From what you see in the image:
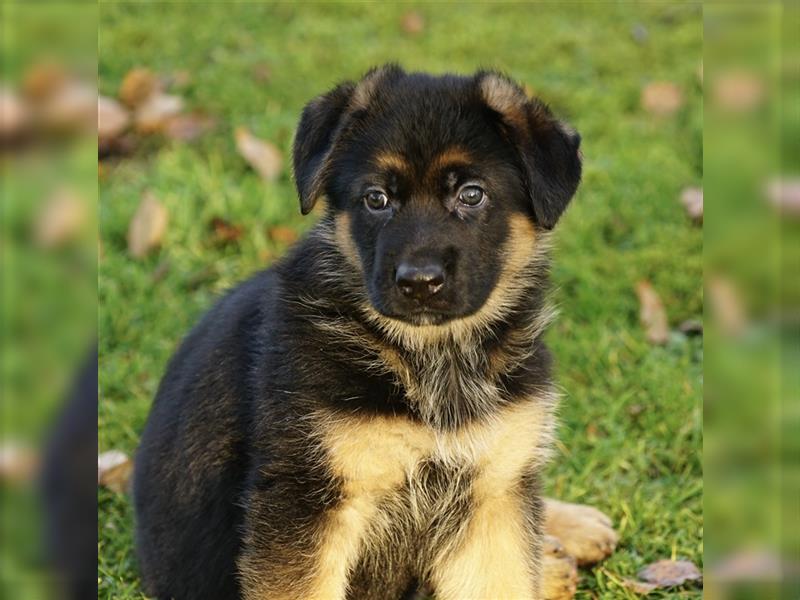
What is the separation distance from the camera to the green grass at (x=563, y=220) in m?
4.59

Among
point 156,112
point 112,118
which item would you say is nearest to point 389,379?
point 112,118

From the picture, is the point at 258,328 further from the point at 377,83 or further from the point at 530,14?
the point at 530,14

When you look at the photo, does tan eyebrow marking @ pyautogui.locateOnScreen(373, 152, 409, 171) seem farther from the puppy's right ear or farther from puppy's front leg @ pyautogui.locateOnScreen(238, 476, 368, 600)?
puppy's front leg @ pyautogui.locateOnScreen(238, 476, 368, 600)

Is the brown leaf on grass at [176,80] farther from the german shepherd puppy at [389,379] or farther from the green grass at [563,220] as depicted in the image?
the german shepherd puppy at [389,379]

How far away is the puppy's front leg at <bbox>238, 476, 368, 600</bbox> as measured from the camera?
9.73 feet

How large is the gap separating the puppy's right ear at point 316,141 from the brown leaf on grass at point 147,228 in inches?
106

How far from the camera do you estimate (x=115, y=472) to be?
4.51m

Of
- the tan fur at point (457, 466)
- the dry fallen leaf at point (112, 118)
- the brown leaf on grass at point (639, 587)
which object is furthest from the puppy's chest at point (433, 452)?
the dry fallen leaf at point (112, 118)

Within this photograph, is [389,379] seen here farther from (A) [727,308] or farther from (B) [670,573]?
(A) [727,308]

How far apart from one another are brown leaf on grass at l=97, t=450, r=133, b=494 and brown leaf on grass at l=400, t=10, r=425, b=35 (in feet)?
14.6

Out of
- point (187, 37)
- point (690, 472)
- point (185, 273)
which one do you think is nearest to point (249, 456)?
point (690, 472)

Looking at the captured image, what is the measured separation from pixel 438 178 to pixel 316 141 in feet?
1.35

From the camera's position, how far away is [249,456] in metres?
3.21

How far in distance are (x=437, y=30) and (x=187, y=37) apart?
1.78m
